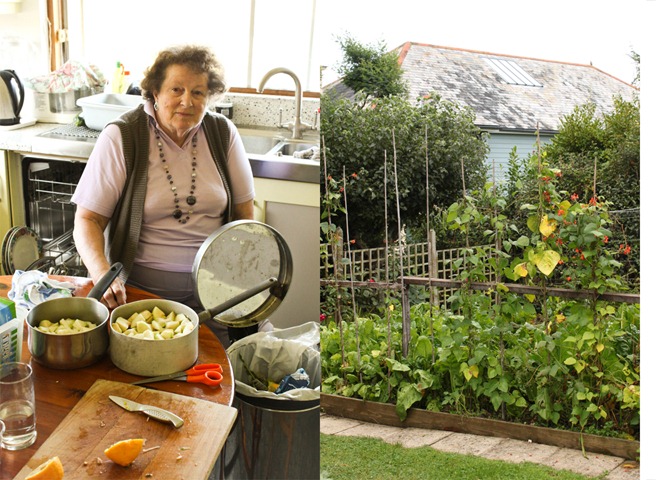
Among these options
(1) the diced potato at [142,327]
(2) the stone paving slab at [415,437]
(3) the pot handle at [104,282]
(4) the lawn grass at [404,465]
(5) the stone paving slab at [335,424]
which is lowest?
(4) the lawn grass at [404,465]

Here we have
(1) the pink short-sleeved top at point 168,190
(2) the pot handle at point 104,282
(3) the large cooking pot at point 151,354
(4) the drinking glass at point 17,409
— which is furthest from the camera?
(1) the pink short-sleeved top at point 168,190

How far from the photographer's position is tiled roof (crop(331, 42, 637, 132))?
1.73 m

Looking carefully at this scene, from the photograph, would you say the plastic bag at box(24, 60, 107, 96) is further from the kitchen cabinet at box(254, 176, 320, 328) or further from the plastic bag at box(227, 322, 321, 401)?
the plastic bag at box(227, 322, 321, 401)

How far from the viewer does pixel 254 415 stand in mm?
1871

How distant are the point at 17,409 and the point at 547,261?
1.19m

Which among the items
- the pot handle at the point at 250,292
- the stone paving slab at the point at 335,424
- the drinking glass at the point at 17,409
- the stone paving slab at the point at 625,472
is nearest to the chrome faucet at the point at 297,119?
the pot handle at the point at 250,292

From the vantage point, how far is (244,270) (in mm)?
1859

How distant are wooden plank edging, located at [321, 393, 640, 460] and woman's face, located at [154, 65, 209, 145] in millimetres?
757

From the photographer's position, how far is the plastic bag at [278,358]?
1.84 meters

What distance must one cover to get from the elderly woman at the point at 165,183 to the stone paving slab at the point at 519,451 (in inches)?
33.1

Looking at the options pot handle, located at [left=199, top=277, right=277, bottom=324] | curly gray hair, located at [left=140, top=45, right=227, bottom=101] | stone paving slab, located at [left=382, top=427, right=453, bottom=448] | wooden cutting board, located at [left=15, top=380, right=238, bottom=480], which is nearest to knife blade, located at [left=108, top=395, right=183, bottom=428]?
wooden cutting board, located at [left=15, top=380, right=238, bottom=480]

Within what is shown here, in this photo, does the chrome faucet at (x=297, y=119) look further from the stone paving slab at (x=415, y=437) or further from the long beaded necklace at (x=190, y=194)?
the stone paving slab at (x=415, y=437)

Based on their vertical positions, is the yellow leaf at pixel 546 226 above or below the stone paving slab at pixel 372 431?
above
